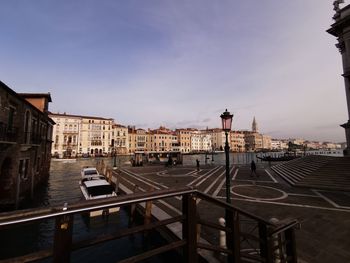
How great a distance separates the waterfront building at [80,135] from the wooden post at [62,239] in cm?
9032

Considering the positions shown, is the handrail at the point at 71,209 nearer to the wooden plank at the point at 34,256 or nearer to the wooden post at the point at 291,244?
the wooden plank at the point at 34,256

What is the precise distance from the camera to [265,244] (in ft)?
12.5

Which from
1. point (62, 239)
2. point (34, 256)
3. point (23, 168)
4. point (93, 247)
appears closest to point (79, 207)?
point (62, 239)

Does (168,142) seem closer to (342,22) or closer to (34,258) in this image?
(342,22)

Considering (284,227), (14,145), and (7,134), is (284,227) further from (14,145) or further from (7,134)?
(14,145)

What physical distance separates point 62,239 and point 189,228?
1596 millimetres

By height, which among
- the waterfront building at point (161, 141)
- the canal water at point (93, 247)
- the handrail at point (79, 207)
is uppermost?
the waterfront building at point (161, 141)

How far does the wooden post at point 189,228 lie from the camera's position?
112 inches

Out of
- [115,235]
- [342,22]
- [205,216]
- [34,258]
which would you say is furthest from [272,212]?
[342,22]

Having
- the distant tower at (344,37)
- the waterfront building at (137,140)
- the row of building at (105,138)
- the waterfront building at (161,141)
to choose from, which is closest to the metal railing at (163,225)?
the distant tower at (344,37)

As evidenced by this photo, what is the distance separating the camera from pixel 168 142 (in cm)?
11544

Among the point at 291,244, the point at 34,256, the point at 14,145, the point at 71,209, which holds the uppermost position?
the point at 14,145

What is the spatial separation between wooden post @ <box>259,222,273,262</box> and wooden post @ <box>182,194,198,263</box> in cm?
164

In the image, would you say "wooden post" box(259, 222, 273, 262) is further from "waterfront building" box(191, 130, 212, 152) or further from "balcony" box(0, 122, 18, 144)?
"waterfront building" box(191, 130, 212, 152)
